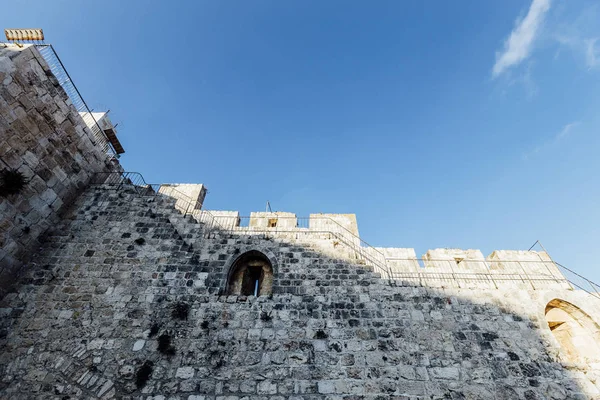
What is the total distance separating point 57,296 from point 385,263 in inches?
352

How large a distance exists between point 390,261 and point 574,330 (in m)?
5.21

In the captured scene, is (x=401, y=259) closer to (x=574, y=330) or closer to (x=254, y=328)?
(x=254, y=328)

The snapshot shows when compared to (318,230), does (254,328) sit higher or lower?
lower

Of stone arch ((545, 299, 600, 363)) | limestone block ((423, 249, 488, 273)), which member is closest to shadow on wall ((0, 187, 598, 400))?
stone arch ((545, 299, 600, 363))

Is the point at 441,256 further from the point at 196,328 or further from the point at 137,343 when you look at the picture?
the point at 137,343

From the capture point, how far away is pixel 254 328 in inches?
263

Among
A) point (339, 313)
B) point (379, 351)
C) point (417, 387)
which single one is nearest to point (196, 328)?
point (339, 313)

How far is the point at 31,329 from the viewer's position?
6.60 m

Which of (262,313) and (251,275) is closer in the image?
(262,313)

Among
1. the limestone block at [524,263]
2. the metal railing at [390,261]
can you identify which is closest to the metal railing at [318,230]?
the metal railing at [390,261]

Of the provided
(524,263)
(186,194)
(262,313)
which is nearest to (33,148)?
(186,194)

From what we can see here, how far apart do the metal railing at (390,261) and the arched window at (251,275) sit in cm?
80

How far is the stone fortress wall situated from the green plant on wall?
0.27 meters

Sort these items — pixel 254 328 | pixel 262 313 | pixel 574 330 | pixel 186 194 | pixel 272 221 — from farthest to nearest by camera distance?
pixel 186 194 → pixel 272 221 → pixel 574 330 → pixel 262 313 → pixel 254 328
